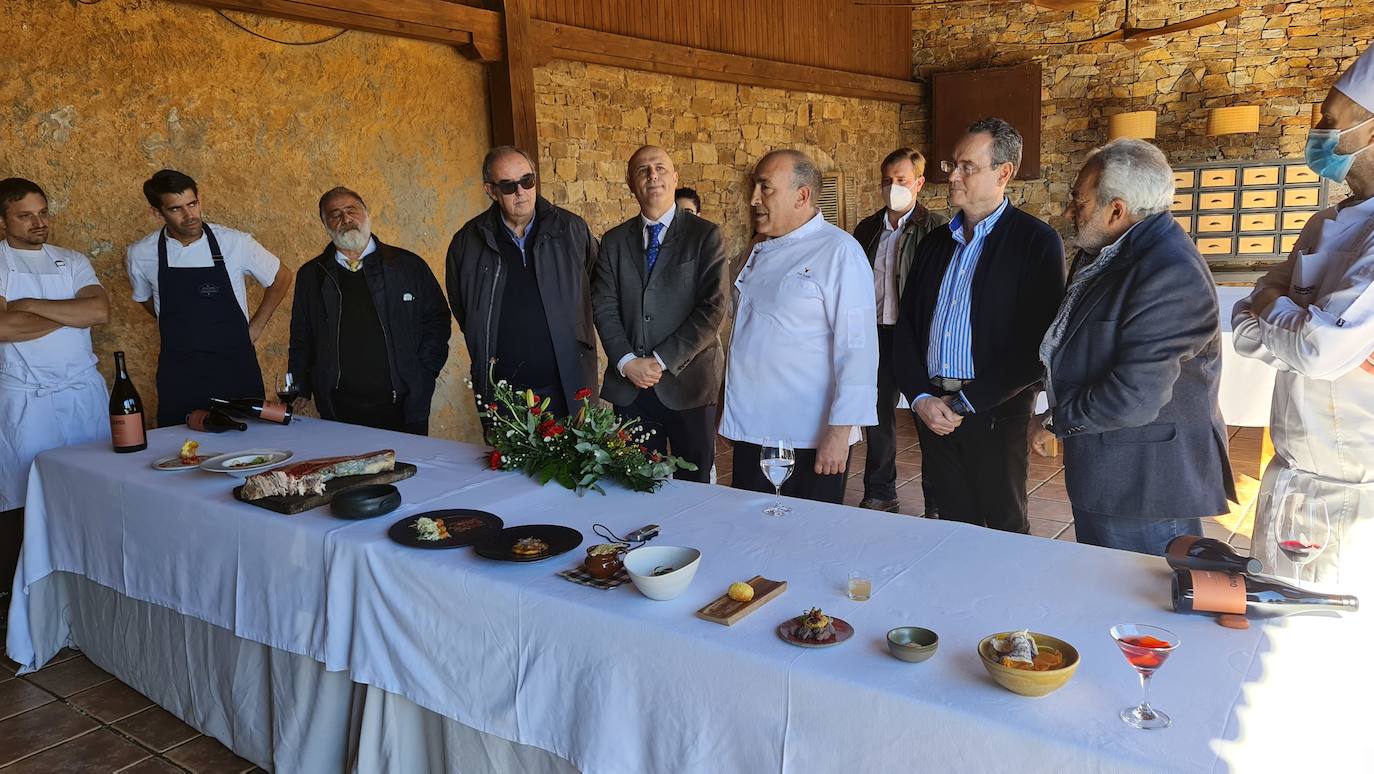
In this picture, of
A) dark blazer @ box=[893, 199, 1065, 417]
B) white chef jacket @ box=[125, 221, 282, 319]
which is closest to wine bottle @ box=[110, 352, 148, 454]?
white chef jacket @ box=[125, 221, 282, 319]

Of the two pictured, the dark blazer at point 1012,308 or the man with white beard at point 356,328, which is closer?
the dark blazer at point 1012,308

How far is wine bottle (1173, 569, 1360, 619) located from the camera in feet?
4.85

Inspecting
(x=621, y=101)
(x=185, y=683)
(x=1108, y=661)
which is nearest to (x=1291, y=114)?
(x=621, y=101)

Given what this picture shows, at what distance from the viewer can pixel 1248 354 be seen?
2.36 metres

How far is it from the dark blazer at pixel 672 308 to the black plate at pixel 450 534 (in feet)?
4.26

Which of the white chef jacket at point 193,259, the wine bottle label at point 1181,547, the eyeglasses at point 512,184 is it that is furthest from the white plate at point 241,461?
the wine bottle label at point 1181,547

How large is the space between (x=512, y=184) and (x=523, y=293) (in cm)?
45

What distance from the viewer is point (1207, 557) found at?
64.8 inches

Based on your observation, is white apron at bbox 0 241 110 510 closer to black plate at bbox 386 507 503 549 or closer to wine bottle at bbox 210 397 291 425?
wine bottle at bbox 210 397 291 425

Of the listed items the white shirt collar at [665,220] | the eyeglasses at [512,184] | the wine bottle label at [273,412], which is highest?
the eyeglasses at [512,184]

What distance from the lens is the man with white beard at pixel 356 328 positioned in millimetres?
3855

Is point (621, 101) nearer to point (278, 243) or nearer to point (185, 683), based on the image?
point (278, 243)

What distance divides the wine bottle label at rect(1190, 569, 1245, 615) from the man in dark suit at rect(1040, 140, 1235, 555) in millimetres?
823

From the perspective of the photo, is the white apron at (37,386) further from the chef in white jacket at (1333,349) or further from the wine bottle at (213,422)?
the chef in white jacket at (1333,349)
